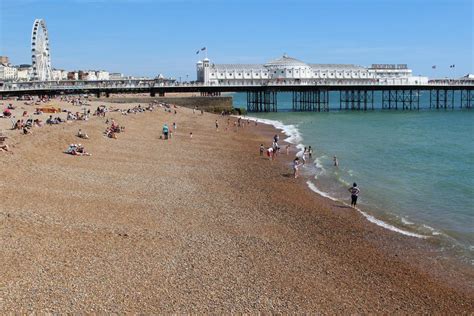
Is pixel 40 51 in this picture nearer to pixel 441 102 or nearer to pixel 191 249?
pixel 191 249

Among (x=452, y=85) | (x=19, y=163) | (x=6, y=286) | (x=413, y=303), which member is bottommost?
(x=413, y=303)

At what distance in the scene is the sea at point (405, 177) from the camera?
48.1 ft

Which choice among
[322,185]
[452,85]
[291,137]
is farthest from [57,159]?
[452,85]

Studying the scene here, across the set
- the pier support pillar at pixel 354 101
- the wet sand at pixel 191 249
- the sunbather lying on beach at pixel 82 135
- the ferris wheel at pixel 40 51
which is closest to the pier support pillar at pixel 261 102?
the pier support pillar at pixel 354 101

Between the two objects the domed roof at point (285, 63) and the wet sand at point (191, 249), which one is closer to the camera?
the wet sand at point (191, 249)

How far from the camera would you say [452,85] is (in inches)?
3049

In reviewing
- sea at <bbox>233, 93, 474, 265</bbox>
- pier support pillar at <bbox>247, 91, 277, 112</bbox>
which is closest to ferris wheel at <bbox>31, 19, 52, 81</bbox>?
pier support pillar at <bbox>247, 91, 277, 112</bbox>

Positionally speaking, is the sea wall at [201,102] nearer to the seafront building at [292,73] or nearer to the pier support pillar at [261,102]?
the pier support pillar at [261,102]

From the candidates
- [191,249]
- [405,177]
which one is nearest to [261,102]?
[405,177]

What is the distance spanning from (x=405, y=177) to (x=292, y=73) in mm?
57785

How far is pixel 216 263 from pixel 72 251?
9.16 feet

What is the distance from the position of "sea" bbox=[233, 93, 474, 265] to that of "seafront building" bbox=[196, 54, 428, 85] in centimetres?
3154

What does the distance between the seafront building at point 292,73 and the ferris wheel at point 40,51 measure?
847 inches

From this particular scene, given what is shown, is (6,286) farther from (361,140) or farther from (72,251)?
(361,140)
